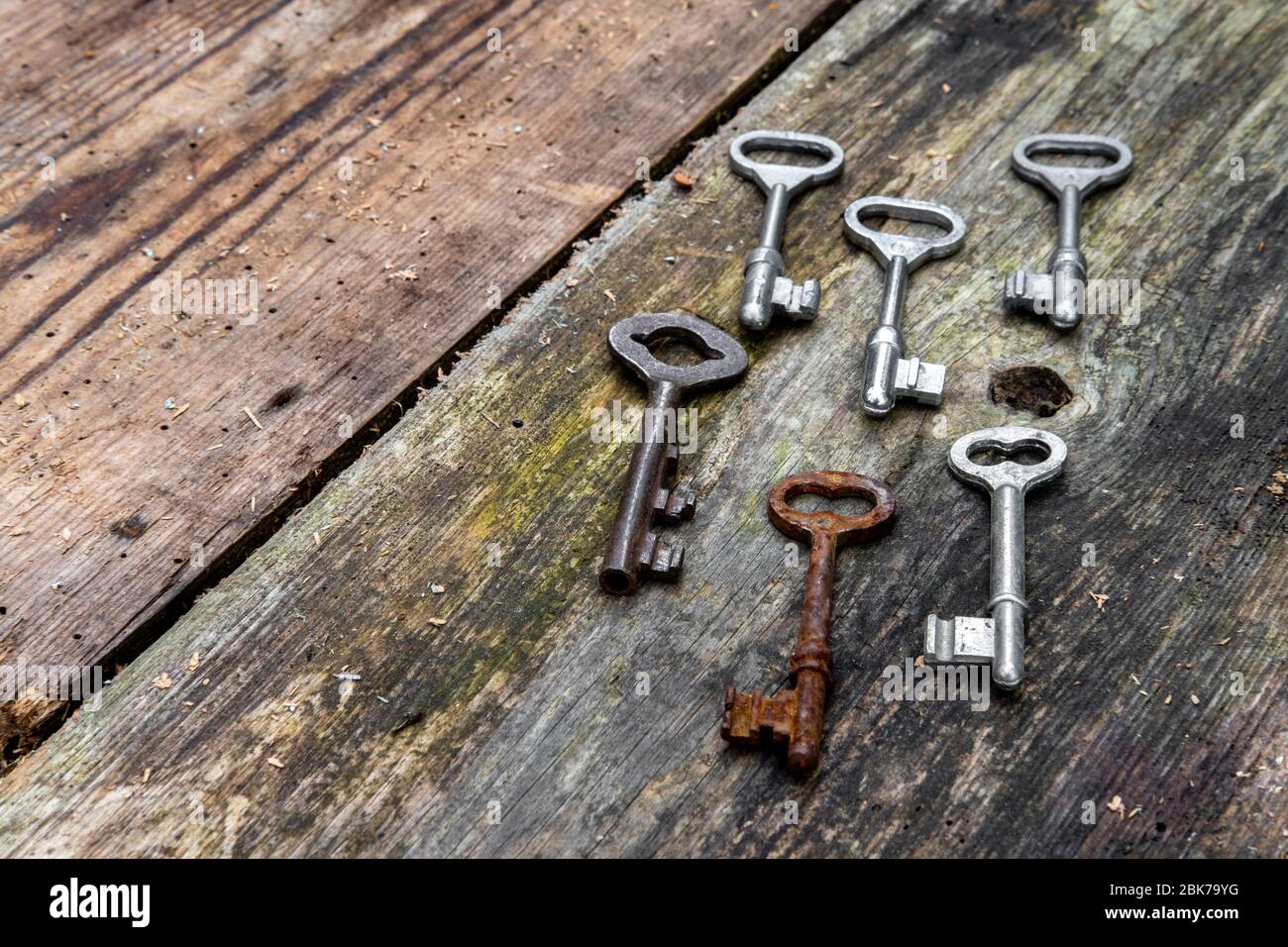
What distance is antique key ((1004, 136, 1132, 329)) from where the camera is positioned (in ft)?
8.17

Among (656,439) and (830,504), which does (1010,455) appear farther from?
(656,439)

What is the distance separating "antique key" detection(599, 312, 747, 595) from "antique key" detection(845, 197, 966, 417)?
0.25m

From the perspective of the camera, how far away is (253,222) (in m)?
2.73

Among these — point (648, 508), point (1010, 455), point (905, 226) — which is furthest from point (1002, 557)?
point (905, 226)

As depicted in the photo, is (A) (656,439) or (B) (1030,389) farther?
(B) (1030,389)

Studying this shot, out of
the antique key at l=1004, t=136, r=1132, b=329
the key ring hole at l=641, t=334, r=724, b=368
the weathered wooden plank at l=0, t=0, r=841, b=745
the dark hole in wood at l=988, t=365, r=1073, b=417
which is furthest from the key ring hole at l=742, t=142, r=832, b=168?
the dark hole in wood at l=988, t=365, r=1073, b=417

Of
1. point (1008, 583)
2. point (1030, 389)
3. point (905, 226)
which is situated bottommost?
point (1008, 583)

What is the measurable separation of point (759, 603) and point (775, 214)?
36.7 inches

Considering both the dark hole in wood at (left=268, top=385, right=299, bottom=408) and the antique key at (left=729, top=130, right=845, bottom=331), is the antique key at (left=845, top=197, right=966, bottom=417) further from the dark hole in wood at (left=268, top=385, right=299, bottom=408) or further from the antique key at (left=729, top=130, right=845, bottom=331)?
the dark hole in wood at (left=268, top=385, right=299, bottom=408)

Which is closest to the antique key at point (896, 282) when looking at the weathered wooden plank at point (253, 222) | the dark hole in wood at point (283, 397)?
the weathered wooden plank at point (253, 222)

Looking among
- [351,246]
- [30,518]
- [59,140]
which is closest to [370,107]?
[351,246]

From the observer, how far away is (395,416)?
2.43 meters

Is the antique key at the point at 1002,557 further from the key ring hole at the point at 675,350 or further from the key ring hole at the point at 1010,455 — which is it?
the key ring hole at the point at 675,350
